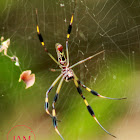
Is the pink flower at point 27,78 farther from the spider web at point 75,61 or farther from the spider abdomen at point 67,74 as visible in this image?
the spider abdomen at point 67,74

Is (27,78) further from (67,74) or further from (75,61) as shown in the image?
(75,61)

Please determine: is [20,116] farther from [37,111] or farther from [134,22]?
[134,22]

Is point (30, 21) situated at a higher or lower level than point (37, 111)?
higher

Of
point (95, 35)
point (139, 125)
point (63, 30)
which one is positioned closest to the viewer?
point (63, 30)

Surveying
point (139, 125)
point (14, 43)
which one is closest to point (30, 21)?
point (14, 43)

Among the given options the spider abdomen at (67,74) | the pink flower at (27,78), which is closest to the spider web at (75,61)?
the pink flower at (27,78)

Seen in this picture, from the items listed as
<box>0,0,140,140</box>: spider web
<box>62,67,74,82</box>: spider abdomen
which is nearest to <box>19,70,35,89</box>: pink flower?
<box>0,0,140,140</box>: spider web

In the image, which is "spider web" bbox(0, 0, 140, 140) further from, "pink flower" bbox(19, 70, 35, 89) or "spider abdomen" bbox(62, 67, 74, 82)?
"spider abdomen" bbox(62, 67, 74, 82)

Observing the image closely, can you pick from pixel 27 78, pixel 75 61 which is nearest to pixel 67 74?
pixel 27 78

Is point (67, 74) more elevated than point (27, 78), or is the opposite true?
point (27, 78)
